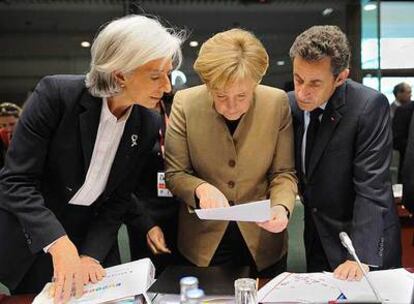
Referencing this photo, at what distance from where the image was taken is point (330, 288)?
4.63 ft

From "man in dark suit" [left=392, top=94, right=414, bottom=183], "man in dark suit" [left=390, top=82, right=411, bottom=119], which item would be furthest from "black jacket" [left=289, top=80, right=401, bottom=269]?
"man in dark suit" [left=390, top=82, right=411, bottom=119]

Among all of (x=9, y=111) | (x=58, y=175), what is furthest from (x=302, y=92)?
(x=9, y=111)

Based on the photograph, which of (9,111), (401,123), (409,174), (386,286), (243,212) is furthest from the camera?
(401,123)

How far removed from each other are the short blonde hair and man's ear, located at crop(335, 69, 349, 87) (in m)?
0.24

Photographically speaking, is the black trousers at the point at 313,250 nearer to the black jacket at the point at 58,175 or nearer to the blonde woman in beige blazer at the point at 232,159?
the blonde woman in beige blazer at the point at 232,159

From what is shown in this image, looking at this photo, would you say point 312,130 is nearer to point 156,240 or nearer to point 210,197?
point 210,197

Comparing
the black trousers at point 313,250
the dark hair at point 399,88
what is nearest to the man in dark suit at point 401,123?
the dark hair at point 399,88

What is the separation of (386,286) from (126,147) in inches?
32.5

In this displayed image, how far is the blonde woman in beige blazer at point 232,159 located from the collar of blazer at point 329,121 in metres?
0.09

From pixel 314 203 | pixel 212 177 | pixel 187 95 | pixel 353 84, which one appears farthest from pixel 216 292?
pixel 353 84

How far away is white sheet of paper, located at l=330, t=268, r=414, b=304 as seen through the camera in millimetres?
1339

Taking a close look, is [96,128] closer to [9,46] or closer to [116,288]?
[116,288]

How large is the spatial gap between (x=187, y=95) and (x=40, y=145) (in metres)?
0.52

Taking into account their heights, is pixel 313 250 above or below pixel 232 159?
below
